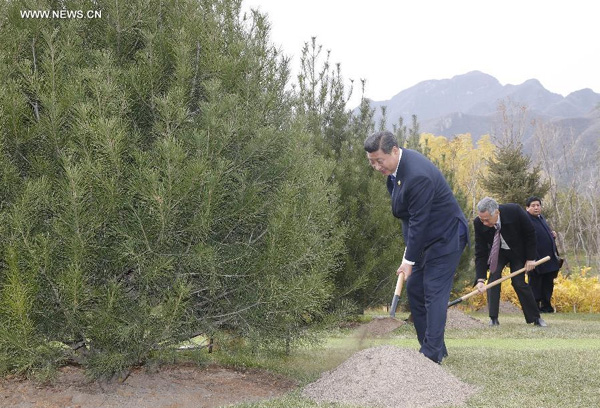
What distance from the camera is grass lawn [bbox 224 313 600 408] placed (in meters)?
4.44

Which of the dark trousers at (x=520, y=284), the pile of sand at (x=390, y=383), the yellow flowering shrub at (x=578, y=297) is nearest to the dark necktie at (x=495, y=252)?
the dark trousers at (x=520, y=284)

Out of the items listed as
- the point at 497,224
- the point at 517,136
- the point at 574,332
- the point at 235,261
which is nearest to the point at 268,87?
the point at 235,261

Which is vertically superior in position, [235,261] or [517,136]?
[517,136]

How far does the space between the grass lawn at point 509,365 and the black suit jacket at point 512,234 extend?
1259 mm

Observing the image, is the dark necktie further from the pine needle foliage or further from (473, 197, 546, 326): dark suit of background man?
the pine needle foliage

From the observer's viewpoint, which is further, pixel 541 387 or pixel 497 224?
pixel 497 224

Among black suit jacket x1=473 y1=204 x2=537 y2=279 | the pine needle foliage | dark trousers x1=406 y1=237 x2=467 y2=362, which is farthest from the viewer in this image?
black suit jacket x1=473 y1=204 x2=537 y2=279

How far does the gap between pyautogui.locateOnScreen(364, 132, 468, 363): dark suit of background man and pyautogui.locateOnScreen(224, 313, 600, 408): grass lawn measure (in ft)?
1.97

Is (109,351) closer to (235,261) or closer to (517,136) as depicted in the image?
(235,261)

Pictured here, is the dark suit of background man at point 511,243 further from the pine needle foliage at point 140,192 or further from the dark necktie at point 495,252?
the pine needle foliage at point 140,192

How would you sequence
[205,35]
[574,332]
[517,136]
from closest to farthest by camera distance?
[205,35] → [574,332] → [517,136]

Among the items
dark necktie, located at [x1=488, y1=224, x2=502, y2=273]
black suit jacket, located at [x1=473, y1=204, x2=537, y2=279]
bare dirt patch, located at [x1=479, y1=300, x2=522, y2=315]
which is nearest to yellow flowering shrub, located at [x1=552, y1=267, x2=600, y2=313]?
bare dirt patch, located at [x1=479, y1=300, x2=522, y2=315]

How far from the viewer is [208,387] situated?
4.93 metres

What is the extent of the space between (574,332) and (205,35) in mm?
7421
